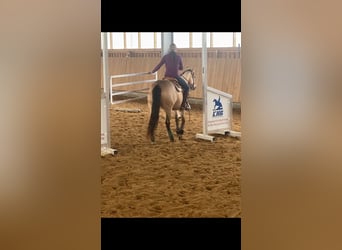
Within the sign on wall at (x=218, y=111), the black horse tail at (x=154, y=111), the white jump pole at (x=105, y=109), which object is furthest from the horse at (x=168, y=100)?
the white jump pole at (x=105, y=109)

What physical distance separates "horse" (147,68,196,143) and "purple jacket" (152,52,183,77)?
0.10ft

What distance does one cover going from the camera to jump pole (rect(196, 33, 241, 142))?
75.6 inches

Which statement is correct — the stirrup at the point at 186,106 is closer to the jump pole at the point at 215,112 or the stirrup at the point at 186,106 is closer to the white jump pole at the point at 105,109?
the jump pole at the point at 215,112

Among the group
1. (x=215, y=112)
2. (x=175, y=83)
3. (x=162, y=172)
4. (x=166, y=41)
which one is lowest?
(x=162, y=172)

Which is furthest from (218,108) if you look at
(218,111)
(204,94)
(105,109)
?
(105,109)

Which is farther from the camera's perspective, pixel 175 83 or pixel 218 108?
pixel 175 83

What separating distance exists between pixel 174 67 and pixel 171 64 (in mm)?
21

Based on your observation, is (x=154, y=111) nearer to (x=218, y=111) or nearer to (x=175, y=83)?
(x=175, y=83)

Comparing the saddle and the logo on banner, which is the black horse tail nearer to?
the saddle

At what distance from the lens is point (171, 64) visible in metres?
2.00
